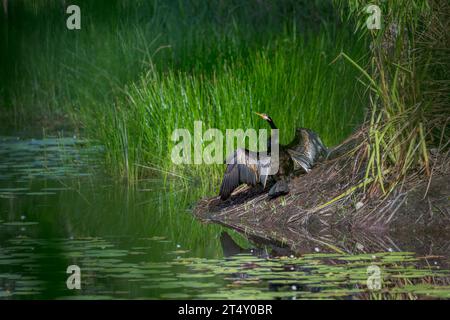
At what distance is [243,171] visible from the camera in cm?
1034

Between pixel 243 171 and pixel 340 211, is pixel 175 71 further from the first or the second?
pixel 340 211

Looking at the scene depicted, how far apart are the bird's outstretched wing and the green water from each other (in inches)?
17.5

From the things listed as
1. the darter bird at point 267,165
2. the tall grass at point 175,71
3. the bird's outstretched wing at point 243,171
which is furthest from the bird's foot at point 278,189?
the tall grass at point 175,71

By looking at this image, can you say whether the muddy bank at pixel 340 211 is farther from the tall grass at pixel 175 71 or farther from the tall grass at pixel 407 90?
the tall grass at pixel 175 71

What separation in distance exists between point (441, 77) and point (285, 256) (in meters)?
2.66

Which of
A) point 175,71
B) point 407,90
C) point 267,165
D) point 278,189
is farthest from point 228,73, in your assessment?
point 407,90

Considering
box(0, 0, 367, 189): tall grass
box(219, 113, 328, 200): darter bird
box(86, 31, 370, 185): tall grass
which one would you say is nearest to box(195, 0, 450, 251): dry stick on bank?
box(219, 113, 328, 200): darter bird

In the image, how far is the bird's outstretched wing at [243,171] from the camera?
33.9 ft

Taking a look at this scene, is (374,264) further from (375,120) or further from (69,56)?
(69,56)

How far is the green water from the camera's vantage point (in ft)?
23.5

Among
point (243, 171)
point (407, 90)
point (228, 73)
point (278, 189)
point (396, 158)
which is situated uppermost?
point (407, 90)

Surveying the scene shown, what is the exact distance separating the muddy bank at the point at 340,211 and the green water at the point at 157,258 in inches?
11.2

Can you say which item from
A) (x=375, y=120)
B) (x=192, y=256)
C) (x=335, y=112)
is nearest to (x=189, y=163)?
(x=335, y=112)

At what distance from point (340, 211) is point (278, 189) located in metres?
0.63
